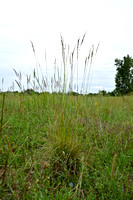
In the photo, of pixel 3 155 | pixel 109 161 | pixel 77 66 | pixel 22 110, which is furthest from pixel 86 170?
pixel 22 110

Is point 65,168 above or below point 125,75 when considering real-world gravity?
below

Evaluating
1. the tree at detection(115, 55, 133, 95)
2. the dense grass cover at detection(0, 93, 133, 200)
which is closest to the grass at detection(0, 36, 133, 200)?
the dense grass cover at detection(0, 93, 133, 200)

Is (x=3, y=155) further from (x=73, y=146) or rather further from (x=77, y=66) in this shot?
Answer: (x=77, y=66)

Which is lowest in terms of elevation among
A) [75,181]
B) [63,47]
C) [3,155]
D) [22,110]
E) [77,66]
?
[75,181]

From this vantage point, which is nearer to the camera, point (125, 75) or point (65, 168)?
point (65, 168)

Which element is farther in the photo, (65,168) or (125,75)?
(125,75)

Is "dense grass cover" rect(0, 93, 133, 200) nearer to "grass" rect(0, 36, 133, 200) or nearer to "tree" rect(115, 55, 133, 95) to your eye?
"grass" rect(0, 36, 133, 200)

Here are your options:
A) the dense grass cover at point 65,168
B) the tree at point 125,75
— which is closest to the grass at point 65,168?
the dense grass cover at point 65,168

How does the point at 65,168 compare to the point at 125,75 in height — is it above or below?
below

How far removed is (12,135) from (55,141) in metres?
0.78

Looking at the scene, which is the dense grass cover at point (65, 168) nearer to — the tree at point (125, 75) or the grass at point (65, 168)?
the grass at point (65, 168)

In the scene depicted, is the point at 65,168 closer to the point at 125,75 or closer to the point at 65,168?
the point at 65,168

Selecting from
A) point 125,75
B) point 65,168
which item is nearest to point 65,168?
point 65,168

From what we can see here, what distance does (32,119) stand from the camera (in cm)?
272
